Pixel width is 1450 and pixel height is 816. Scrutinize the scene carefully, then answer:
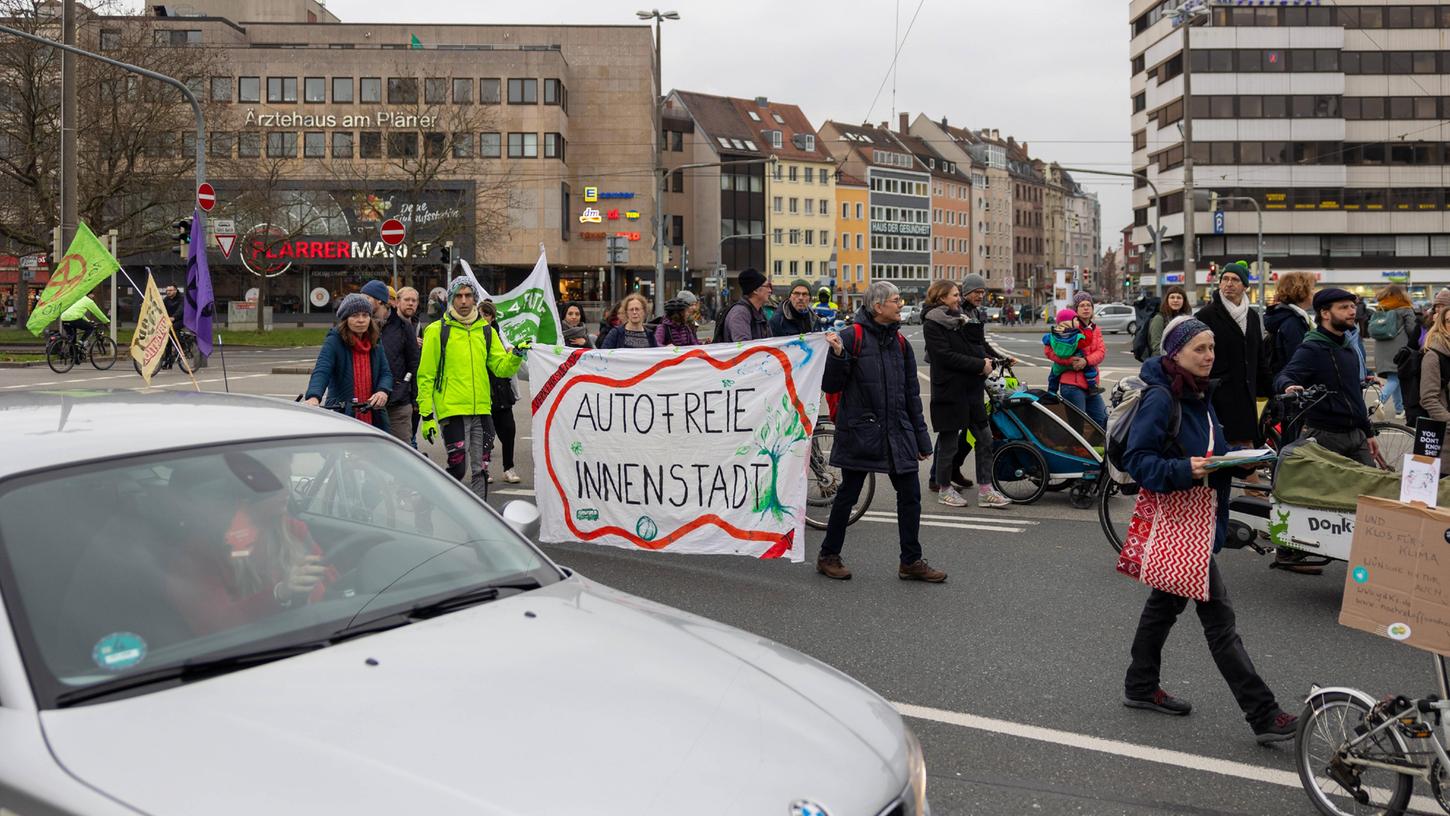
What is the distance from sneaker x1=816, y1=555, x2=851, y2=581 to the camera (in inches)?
308

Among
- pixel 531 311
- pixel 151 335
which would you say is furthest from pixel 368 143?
pixel 151 335

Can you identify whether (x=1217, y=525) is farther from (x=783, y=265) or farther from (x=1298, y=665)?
(x=783, y=265)

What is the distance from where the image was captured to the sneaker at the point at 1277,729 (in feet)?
15.8

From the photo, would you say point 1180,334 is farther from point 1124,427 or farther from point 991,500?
point 991,500

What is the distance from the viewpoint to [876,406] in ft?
25.2

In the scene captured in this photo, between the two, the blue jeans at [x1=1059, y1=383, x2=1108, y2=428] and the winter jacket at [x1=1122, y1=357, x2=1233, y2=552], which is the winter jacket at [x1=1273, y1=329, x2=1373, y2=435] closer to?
the blue jeans at [x1=1059, y1=383, x2=1108, y2=428]

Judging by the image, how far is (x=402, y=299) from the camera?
36.6ft

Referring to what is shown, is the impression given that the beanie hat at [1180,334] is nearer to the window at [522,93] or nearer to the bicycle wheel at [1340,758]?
the bicycle wheel at [1340,758]

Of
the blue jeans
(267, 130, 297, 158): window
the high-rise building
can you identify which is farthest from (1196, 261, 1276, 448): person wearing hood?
the high-rise building

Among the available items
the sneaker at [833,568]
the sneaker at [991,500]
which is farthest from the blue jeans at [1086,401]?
the sneaker at [833,568]

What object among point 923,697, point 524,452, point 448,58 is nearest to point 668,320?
point 524,452

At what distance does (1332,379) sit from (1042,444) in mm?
2820

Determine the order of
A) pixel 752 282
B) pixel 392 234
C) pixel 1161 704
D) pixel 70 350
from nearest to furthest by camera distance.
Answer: pixel 1161 704, pixel 752 282, pixel 392 234, pixel 70 350

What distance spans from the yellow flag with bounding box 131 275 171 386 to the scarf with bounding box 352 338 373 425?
5.25 ft
